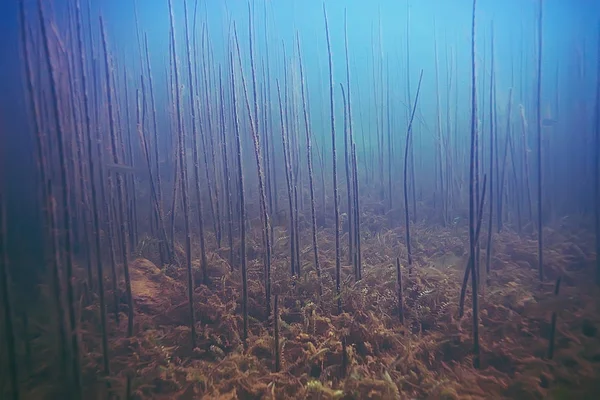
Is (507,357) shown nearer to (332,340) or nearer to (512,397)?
(512,397)

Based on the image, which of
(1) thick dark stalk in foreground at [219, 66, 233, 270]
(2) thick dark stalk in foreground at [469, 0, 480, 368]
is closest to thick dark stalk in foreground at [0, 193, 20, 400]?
(1) thick dark stalk in foreground at [219, 66, 233, 270]

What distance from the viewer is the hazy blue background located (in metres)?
4.02

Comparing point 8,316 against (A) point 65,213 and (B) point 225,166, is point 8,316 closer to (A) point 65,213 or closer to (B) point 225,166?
(A) point 65,213

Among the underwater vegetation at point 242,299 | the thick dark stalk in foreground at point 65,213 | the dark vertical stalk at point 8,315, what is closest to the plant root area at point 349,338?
the underwater vegetation at point 242,299

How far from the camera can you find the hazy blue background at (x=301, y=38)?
402cm

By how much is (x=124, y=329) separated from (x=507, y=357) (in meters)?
3.84

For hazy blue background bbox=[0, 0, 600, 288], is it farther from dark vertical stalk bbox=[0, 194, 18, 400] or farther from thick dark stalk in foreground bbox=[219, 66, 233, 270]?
thick dark stalk in foreground bbox=[219, 66, 233, 270]

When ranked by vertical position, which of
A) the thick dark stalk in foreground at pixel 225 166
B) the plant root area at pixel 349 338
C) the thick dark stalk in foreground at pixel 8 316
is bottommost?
the plant root area at pixel 349 338

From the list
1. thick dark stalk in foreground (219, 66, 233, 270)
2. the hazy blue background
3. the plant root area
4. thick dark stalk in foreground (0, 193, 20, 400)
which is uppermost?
the hazy blue background

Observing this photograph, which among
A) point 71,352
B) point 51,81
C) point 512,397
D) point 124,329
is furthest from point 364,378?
point 51,81

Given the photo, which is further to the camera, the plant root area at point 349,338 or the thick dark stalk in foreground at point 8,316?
the plant root area at point 349,338

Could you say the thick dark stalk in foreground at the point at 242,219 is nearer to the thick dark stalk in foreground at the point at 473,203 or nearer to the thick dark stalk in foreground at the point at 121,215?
the thick dark stalk in foreground at the point at 121,215

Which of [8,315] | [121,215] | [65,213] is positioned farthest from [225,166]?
[8,315]

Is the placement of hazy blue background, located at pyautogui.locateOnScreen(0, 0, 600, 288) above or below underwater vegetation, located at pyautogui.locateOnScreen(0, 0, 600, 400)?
above
